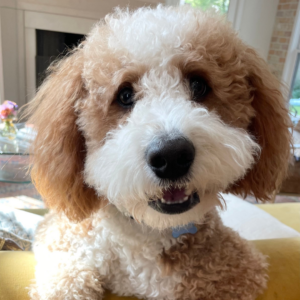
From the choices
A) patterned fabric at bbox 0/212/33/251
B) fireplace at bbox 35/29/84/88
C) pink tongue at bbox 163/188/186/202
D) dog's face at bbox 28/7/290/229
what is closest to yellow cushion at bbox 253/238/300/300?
dog's face at bbox 28/7/290/229

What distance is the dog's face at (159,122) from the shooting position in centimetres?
59

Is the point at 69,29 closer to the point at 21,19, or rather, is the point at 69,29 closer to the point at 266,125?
the point at 21,19

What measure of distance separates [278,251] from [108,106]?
1.98ft

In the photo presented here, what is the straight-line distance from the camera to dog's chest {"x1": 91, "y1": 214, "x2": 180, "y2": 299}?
755mm

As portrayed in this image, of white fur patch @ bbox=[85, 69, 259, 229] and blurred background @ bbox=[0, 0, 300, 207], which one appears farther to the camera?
blurred background @ bbox=[0, 0, 300, 207]

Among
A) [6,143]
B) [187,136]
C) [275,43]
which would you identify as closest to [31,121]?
[187,136]

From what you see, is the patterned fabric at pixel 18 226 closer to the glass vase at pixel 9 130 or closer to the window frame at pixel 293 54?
the glass vase at pixel 9 130

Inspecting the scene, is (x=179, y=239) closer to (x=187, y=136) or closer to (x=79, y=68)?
(x=187, y=136)

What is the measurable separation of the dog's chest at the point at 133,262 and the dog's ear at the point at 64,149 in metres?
0.10

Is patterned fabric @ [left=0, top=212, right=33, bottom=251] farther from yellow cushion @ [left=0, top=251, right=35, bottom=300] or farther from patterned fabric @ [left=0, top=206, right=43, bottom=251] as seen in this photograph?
yellow cushion @ [left=0, top=251, right=35, bottom=300]

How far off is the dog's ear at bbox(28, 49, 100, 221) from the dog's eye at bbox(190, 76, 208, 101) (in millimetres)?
278

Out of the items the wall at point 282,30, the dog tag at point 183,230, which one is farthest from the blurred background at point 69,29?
the dog tag at point 183,230

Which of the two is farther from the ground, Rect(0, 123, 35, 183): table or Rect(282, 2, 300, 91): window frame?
Rect(282, 2, 300, 91): window frame

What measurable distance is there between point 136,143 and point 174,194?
138 millimetres
